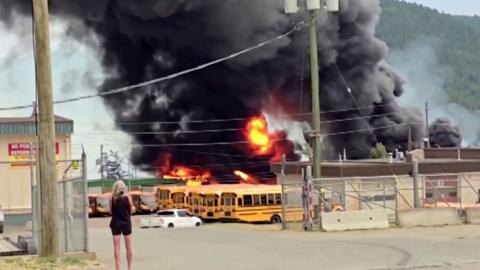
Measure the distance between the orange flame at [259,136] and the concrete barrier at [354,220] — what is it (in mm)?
39896

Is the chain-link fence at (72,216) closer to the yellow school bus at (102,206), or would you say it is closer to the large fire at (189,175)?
the yellow school bus at (102,206)

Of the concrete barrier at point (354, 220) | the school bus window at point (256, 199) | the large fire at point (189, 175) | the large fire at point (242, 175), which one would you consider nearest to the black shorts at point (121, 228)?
the concrete barrier at point (354, 220)

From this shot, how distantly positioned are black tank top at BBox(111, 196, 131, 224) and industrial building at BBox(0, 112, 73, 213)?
3188 centimetres

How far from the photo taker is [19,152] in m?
45.1

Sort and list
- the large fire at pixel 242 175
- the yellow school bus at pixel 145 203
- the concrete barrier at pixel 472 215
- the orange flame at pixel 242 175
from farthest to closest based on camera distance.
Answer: the orange flame at pixel 242 175 < the large fire at pixel 242 175 < the yellow school bus at pixel 145 203 < the concrete barrier at pixel 472 215

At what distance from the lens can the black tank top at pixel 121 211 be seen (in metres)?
13.3

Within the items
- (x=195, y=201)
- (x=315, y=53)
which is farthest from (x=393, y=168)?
→ (x=315, y=53)

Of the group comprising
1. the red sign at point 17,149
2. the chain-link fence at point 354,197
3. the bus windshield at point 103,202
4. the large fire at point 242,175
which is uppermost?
the red sign at point 17,149

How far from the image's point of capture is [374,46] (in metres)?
65.0

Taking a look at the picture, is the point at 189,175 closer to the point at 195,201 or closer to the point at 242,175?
the point at 242,175

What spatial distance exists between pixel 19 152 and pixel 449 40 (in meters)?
146

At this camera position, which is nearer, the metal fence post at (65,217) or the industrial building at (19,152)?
the metal fence post at (65,217)

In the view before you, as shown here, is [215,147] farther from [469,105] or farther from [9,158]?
[469,105]

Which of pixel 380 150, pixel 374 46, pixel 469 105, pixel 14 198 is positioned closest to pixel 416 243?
pixel 14 198
